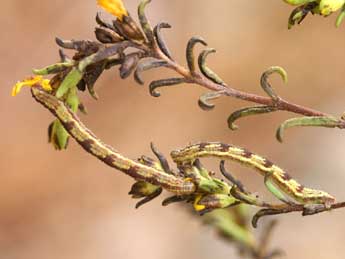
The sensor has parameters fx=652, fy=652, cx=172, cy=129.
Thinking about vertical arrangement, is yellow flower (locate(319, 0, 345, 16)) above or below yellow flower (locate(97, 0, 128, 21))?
above

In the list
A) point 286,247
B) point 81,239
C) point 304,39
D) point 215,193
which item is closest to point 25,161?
point 81,239

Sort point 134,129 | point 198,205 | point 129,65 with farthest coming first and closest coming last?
point 134,129 → point 198,205 → point 129,65

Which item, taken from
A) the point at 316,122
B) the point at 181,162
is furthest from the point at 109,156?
the point at 316,122

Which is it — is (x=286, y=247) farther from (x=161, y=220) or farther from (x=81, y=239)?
(x=81, y=239)

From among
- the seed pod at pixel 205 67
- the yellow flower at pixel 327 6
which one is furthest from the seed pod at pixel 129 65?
the yellow flower at pixel 327 6

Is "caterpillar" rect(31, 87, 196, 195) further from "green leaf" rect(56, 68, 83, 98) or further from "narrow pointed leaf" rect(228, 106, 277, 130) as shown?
"narrow pointed leaf" rect(228, 106, 277, 130)

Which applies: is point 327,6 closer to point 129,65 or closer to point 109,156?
point 129,65

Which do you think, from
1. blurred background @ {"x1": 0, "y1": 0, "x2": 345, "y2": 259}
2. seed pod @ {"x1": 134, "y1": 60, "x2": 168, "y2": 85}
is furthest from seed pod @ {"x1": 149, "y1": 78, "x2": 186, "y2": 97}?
blurred background @ {"x1": 0, "y1": 0, "x2": 345, "y2": 259}
